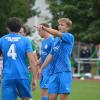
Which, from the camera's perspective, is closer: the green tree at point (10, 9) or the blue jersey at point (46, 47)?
the blue jersey at point (46, 47)

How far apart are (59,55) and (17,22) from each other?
2.42 meters

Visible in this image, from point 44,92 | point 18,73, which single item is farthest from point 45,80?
point 18,73

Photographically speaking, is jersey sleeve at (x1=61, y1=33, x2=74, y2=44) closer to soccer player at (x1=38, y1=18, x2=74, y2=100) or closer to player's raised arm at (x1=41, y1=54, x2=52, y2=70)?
soccer player at (x1=38, y1=18, x2=74, y2=100)

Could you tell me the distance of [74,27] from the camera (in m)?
44.9

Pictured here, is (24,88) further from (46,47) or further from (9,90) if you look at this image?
(46,47)

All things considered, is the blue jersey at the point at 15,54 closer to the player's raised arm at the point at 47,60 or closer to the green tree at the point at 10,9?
the player's raised arm at the point at 47,60

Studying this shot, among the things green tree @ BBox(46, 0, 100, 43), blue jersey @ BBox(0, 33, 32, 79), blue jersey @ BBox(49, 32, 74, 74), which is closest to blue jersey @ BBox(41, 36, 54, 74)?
blue jersey @ BBox(49, 32, 74, 74)

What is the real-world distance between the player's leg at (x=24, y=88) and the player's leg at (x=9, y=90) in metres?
0.10

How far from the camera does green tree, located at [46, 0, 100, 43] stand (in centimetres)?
4388

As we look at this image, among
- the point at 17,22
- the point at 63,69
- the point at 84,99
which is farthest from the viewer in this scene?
the point at 84,99

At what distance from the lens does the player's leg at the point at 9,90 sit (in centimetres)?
1085

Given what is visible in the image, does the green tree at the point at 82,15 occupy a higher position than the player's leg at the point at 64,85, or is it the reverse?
the green tree at the point at 82,15

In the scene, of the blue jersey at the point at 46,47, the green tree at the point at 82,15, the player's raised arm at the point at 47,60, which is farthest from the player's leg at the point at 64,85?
the green tree at the point at 82,15

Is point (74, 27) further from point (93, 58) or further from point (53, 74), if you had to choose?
point (53, 74)
